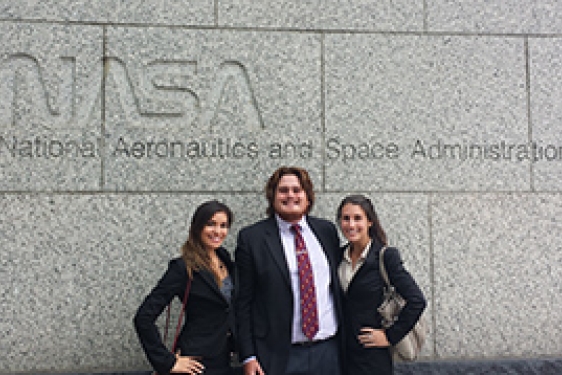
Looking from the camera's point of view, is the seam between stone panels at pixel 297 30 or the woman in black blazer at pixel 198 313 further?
the seam between stone panels at pixel 297 30

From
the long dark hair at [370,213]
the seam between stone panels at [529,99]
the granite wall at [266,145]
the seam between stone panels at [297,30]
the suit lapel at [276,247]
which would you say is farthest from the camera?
the seam between stone panels at [529,99]

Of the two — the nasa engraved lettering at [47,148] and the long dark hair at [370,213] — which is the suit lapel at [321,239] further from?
the nasa engraved lettering at [47,148]

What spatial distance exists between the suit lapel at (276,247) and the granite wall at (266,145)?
1071 mm

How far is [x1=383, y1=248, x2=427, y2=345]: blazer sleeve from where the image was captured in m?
3.02

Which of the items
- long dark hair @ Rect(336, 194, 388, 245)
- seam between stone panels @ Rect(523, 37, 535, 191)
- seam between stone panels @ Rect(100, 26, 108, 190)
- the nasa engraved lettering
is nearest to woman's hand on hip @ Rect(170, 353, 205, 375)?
long dark hair @ Rect(336, 194, 388, 245)

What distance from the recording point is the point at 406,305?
3.04 metres

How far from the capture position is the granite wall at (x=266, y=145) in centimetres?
416

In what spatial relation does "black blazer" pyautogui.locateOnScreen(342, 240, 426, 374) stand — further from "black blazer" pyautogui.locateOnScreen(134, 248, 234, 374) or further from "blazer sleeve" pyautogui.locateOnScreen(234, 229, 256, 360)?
"black blazer" pyautogui.locateOnScreen(134, 248, 234, 374)

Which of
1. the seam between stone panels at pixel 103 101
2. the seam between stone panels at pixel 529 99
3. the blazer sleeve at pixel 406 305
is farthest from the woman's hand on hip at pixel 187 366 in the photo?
the seam between stone panels at pixel 529 99

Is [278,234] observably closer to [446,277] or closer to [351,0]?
[446,277]

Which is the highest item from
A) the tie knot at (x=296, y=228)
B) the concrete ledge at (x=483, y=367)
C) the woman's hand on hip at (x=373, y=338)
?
the tie knot at (x=296, y=228)

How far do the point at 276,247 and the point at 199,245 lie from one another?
0.50 m

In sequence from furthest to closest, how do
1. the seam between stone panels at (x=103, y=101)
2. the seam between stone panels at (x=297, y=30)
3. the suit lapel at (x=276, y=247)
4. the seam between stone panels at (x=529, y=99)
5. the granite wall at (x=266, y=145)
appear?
1. the seam between stone panels at (x=529, y=99)
2. the seam between stone panels at (x=297, y=30)
3. the seam between stone panels at (x=103, y=101)
4. the granite wall at (x=266, y=145)
5. the suit lapel at (x=276, y=247)

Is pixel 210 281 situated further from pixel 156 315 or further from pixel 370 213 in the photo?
pixel 370 213
